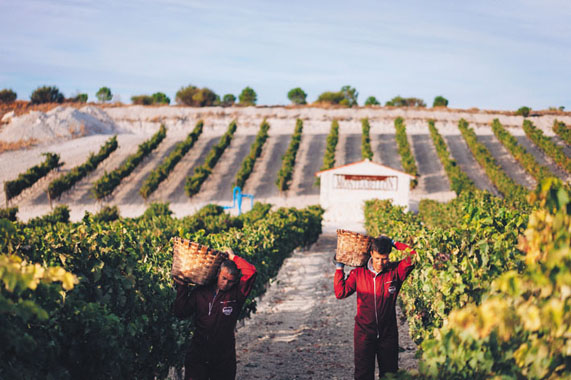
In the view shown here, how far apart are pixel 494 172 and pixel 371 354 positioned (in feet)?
139

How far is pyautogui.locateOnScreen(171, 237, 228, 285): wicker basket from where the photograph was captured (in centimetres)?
445

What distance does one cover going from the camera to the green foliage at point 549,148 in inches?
1902

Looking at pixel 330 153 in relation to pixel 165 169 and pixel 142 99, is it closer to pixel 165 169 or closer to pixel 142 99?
pixel 165 169

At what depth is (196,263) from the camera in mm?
4449

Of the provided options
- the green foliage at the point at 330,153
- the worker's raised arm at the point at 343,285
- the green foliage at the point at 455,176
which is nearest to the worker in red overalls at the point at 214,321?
the worker's raised arm at the point at 343,285

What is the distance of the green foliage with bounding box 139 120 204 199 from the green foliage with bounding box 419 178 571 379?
41.8 meters

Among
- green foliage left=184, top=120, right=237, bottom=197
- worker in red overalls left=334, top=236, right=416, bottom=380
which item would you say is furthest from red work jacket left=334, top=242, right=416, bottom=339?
green foliage left=184, top=120, right=237, bottom=197

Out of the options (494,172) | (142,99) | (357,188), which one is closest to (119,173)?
(357,188)

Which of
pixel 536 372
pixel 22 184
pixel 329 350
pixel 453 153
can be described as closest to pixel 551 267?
pixel 536 372

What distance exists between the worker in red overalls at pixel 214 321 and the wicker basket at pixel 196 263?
→ 91 millimetres

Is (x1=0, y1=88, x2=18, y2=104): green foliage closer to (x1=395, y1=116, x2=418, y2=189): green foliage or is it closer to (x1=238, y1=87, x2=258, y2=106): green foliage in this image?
(x1=238, y1=87, x2=258, y2=106): green foliage

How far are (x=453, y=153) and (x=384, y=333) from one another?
55.9 meters

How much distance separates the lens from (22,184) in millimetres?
40062

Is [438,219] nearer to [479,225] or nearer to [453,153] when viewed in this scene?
[479,225]
